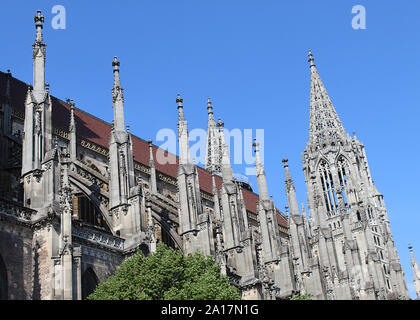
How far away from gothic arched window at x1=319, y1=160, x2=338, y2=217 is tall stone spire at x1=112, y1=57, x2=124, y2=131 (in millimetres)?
38478

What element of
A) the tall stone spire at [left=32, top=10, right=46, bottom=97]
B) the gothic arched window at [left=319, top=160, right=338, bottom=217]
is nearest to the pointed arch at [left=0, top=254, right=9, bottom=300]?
the tall stone spire at [left=32, top=10, right=46, bottom=97]

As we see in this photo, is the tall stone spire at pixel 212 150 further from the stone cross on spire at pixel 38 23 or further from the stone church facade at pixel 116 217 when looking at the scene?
the stone cross on spire at pixel 38 23

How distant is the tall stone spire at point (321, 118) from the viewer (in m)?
71.3

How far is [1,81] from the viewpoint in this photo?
130ft

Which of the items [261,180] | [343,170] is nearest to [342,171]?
[343,170]

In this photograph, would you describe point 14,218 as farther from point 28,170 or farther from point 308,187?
point 308,187

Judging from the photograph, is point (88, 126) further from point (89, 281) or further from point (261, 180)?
point (89, 281)

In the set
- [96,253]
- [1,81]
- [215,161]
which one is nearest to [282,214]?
[215,161]

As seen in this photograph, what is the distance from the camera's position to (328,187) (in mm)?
69438

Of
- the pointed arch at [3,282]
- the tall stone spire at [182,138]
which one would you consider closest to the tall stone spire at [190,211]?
the tall stone spire at [182,138]

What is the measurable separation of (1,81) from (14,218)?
58.3ft

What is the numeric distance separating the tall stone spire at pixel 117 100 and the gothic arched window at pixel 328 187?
38.5 m

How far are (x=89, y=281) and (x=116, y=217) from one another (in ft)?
14.1

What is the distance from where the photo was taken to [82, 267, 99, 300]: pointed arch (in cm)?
2673
